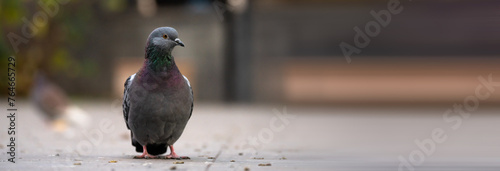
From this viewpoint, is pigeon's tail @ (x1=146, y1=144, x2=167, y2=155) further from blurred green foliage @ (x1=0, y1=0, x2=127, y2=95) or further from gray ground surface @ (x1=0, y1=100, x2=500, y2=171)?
blurred green foliage @ (x1=0, y1=0, x2=127, y2=95)

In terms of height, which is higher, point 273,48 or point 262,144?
point 273,48

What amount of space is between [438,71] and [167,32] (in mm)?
12741

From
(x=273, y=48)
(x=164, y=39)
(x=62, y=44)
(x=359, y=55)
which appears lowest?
(x=164, y=39)

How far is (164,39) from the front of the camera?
237 inches

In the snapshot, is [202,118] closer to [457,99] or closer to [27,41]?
[457,99]

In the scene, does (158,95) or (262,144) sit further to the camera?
(262,144)

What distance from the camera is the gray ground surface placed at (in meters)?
6.48

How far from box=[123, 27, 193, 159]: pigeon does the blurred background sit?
11.4 m

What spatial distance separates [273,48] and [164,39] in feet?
41.7

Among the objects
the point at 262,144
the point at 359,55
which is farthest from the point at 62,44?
the point at 262,144

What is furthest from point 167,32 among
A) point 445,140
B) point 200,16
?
point 200,16

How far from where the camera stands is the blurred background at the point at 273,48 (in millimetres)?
17469

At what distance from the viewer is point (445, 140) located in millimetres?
10008

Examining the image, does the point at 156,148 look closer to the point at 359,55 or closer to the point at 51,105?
the point at 51,105
